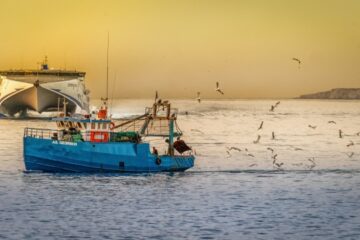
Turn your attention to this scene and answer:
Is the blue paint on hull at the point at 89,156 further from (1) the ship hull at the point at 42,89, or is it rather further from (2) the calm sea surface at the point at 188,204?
(1) the ship hull at the point at 42,89

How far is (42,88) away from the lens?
164 meters

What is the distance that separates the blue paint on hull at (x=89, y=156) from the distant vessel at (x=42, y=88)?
105012mm

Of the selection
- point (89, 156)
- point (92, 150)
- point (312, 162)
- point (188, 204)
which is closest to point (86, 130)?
point (92, 150)

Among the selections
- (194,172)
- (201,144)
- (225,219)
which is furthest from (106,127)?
(201,144)

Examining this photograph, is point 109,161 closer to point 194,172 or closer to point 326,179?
point 194,172

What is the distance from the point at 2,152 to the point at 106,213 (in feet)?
160

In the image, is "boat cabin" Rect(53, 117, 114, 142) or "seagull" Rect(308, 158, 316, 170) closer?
"boat cabin" Rect(53, 117, 114, 142)

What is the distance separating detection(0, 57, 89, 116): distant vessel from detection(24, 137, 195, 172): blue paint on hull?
105 metres

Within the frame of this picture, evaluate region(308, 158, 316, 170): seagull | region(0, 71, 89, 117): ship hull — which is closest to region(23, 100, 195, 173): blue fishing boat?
region(308, 158, 316, 170): seagull

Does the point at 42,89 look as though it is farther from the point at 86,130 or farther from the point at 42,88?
the point at 86,130

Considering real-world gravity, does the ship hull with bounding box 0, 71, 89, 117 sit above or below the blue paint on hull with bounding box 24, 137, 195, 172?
above

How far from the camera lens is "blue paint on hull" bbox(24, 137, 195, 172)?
190ft

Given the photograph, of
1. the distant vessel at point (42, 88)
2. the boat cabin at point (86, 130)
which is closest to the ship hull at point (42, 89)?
the distant vessel at point (42, 88)

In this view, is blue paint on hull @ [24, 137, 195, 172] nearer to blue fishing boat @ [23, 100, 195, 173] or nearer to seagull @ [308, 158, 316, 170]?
blue fishing boat @ [23, 100, 195, 173]
